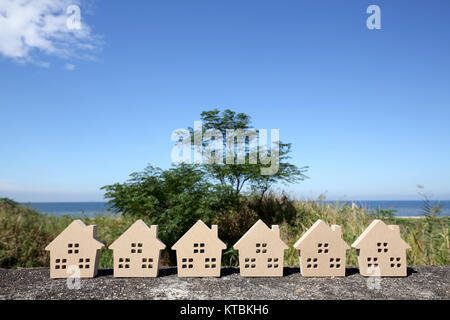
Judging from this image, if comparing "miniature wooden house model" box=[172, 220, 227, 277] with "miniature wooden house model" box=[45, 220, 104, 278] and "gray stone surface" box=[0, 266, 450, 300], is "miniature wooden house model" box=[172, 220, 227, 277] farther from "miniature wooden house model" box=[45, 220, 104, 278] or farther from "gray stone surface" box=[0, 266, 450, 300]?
"miniature wooden house model" box=[45, 220, 104, 278]

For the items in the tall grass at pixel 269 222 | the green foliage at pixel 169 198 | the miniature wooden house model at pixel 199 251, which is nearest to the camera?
the miniature wooden house model at pixel 199 251

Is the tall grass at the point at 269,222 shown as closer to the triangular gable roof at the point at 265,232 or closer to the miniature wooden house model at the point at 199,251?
the triangular gable roof at the point at 265,232

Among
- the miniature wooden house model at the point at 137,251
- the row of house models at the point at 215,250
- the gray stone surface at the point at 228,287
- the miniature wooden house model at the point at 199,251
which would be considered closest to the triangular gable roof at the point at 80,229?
the row of house models at the point at 215,250

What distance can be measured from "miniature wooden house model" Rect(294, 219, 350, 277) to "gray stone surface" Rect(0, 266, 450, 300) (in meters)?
0.09

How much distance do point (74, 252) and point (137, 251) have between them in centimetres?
70

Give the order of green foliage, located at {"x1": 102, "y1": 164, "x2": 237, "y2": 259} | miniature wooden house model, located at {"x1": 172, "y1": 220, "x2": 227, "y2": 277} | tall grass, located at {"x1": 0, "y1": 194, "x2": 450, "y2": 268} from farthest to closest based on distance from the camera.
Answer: green foliage, located at {"x1": 102, "y1": 164, "x2": 237, "y2": 259}, tall grass, located at {"x1": 0, "y1": 194, "x2": 450, "y2": 268}, miniature wooden house model, located at {"x1": 172, "y1": 220, "x2": 227, "y2": 277}

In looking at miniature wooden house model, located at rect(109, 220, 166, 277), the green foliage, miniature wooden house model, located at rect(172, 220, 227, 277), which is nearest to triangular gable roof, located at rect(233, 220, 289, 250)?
miniature wooden house model, located at rect(172, 220, 227, 277)

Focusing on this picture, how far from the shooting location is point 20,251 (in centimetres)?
643

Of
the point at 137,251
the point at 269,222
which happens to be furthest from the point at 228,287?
the point at 269,222

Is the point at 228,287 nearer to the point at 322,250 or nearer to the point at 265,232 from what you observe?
the point at 265,232

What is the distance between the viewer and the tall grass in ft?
17.2

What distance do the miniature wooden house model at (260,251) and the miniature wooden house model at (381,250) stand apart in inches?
33.7

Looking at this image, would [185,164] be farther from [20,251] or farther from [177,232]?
[20,251]

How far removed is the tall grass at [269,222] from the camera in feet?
17.2
